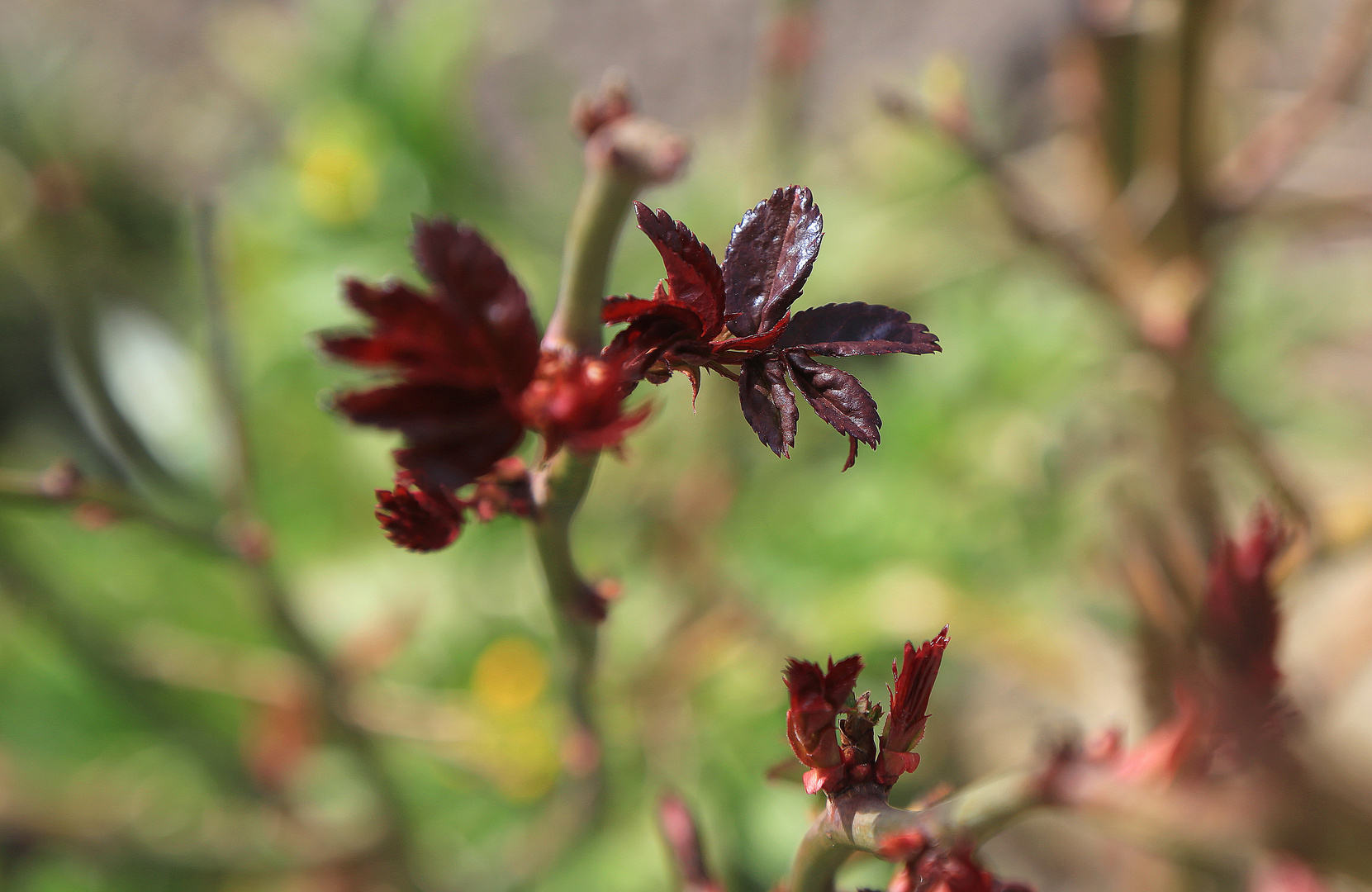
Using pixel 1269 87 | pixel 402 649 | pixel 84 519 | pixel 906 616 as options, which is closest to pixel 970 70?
pixel 1269 87

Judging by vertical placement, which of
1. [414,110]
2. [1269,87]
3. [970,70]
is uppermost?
[970,70]

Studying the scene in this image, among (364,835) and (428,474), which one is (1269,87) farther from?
(428,474)

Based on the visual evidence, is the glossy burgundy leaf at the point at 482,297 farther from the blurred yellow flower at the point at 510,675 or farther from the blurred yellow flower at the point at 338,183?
the blurred yellow flower at the point at 338,183

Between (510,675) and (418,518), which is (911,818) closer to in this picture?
→ (418,518)

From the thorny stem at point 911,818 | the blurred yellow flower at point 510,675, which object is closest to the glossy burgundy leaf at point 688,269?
the thorny stem at point 911,818

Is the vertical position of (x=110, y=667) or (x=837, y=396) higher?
(x=110, y=667)

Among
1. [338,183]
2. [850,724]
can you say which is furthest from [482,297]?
[338,183]

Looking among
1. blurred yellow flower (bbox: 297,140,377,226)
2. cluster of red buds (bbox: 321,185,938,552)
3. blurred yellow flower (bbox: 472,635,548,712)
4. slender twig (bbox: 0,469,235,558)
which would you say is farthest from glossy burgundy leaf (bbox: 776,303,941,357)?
blurred yellow flower (bbox: 297,140,377,226)

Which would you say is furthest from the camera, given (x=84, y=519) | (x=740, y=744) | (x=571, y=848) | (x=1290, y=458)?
(x=1290, y=458)
